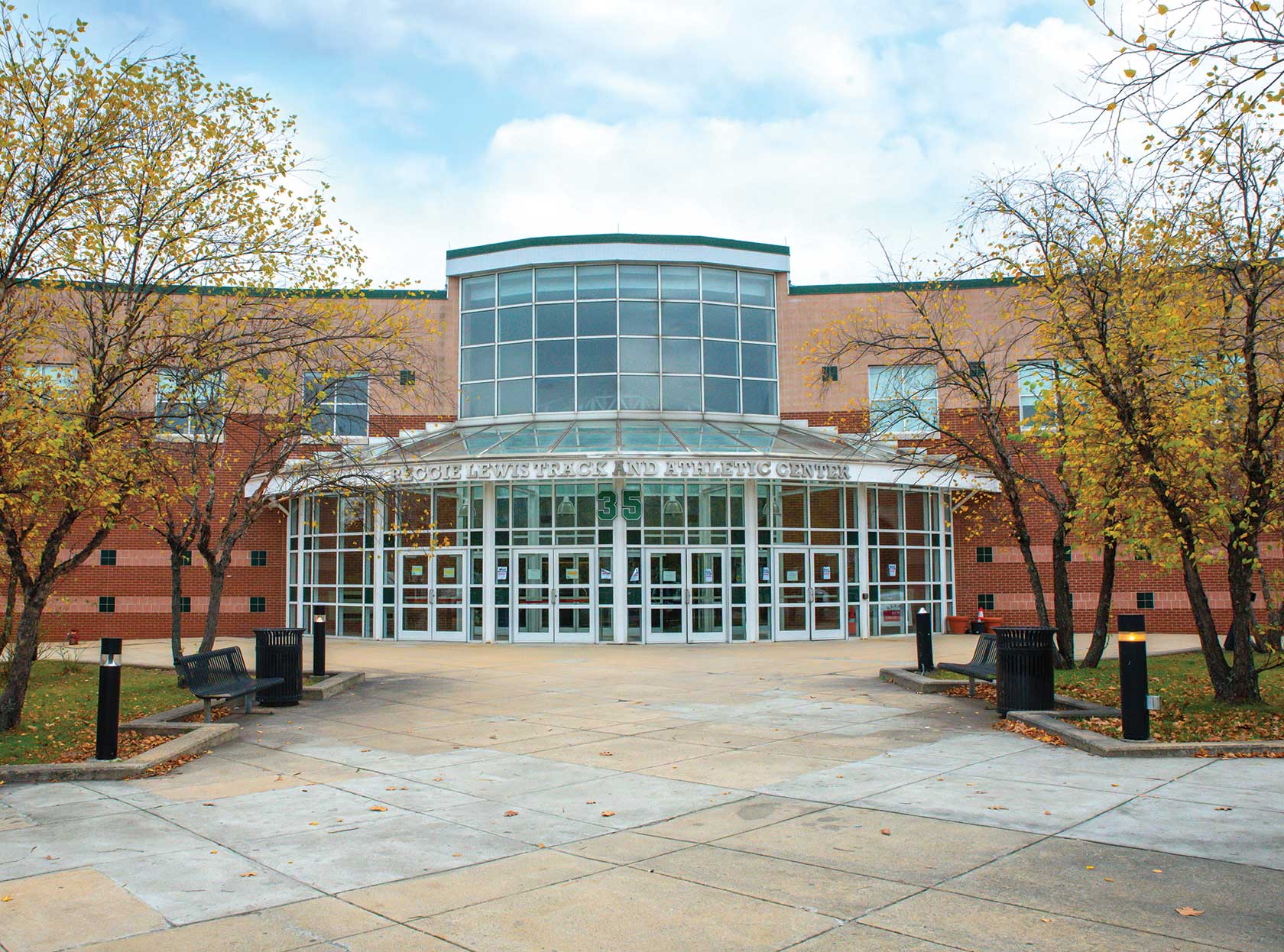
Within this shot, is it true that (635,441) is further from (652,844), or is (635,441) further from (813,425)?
(652,844)

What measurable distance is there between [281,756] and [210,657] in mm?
2981

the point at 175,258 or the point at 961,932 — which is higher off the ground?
the point at 175,258

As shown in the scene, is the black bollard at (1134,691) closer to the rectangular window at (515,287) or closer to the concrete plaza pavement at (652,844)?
the concrete plaza pavement at (652,844)

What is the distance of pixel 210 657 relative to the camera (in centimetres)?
1220

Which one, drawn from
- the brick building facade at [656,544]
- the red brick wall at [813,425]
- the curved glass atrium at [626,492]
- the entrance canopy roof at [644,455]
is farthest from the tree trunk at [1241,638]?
the red brick wall at [813,425]

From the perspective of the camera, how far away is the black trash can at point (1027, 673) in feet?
38.3

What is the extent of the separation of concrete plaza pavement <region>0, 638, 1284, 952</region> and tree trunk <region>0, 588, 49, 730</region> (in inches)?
89.1

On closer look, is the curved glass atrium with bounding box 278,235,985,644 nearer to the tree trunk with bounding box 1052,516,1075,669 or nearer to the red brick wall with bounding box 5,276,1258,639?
the red brick wall with bounding box 5,276,1258,639

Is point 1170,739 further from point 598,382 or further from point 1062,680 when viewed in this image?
point 598,382

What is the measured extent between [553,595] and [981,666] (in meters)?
12.5

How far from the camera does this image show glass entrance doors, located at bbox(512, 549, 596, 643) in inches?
945

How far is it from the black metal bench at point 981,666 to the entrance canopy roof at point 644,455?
6.90 meters

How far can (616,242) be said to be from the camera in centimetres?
2775

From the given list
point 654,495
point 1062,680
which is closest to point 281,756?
point 1062,680
